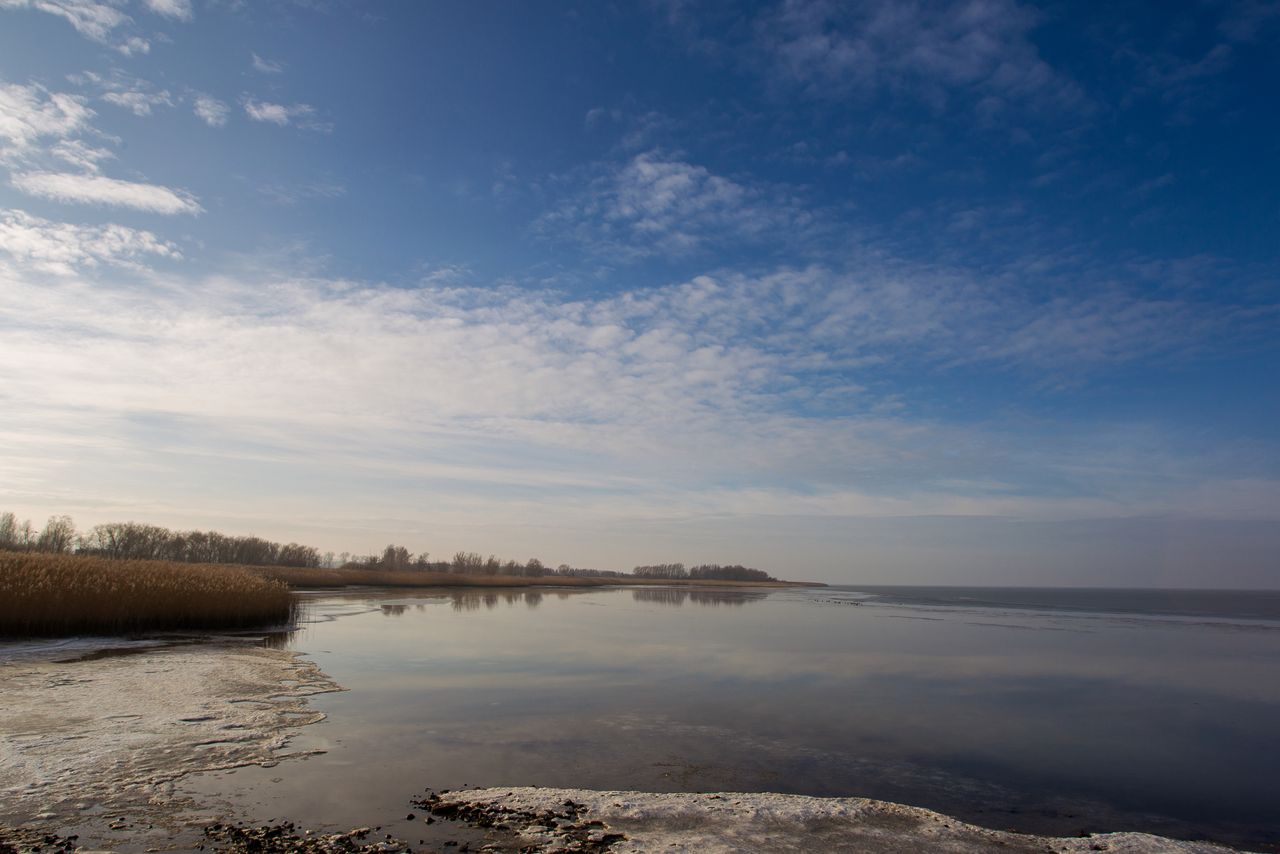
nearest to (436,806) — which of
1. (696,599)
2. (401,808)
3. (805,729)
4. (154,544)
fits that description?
(401,808)

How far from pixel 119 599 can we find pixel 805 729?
64.8ft

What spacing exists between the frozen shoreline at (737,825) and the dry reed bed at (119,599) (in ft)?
56.4

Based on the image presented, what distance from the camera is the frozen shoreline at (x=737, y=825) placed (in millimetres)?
6359

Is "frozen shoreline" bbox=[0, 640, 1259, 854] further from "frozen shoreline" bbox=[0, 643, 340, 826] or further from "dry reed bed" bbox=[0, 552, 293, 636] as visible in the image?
"dry reed bed" bbox=[0, 552, 293, 636]

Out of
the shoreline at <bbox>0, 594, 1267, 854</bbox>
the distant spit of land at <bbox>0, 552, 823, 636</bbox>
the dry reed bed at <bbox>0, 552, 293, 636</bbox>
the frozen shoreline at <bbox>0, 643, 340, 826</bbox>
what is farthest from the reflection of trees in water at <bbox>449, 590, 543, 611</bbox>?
the shoreline at <bbox>0, 594, 1267, 854</bbox>

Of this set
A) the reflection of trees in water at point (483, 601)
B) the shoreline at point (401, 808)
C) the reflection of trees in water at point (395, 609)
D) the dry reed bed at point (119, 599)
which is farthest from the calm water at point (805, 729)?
the reflection of trees in water at point (483, 601)

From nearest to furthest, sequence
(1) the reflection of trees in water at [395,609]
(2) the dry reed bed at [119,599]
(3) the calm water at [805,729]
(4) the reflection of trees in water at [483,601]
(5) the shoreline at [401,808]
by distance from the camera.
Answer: (5) the shoreline at [401,808] → (3) the calm water at [805,729] → (2) the dry reed bed at [119,599] → (1) the reflection of trees in water at [395,609] → (4) the reflection of trees in water at [483,601]

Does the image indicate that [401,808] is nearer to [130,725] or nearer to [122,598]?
[130,725]

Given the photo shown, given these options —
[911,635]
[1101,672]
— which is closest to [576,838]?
[1101,672]

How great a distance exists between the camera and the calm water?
26.4ft

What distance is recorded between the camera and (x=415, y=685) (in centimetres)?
1456

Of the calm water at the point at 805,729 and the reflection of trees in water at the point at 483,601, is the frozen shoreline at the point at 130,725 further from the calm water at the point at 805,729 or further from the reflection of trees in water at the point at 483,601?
the reflection of trees in water at the point at 483,601

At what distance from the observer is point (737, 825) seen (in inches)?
270

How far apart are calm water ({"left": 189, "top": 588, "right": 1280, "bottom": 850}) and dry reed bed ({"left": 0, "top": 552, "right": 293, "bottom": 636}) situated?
9.88ft
